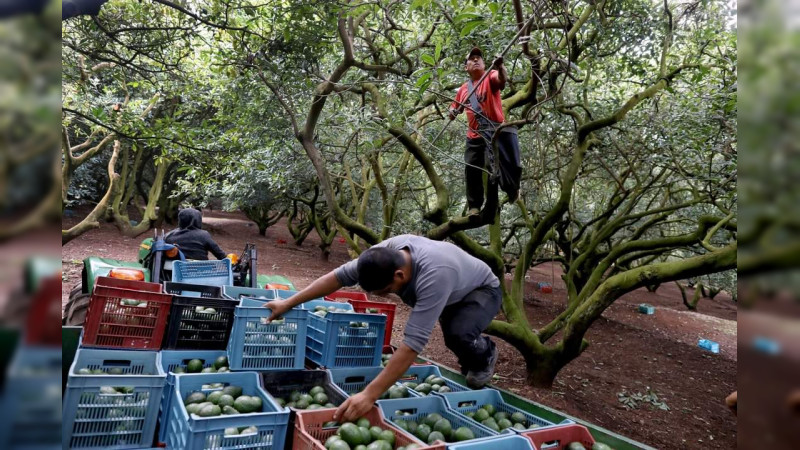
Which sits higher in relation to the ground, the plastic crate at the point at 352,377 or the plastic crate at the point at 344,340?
the plastic crate at the point at 344,340

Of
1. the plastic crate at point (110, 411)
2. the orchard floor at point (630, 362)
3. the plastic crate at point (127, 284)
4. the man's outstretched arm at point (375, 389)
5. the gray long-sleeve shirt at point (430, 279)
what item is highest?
Result: the gray long-sleeve shirt at point (430, 279)

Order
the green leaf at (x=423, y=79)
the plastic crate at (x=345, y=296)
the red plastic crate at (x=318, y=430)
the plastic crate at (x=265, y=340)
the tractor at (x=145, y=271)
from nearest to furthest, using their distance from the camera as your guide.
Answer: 1. the red plastic crate at (x=318, y=430)
2. the green leaf at (x=423, y=79)
3. the plastic crate at (x=265, y=340)
4. the tractor at (x=145, y=271)
5. the plastic crate at (x=345, y=296)

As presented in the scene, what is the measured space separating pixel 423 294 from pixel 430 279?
12 cm

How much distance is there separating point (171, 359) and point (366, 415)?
1645mm

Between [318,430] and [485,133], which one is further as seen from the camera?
[485,133]

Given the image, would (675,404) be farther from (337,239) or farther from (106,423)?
(337,239)

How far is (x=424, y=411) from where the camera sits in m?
3.52

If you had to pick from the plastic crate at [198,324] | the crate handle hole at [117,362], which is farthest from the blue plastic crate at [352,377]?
the crate handle hole at [117,362]

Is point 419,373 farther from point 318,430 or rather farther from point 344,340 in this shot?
point 318,430

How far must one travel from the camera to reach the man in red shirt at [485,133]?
4473 millimetres

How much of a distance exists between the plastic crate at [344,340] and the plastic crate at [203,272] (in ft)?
6.42

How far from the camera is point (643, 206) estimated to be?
11945 mm

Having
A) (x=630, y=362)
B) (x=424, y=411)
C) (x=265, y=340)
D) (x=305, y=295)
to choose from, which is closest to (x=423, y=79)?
(x=305, y=295)

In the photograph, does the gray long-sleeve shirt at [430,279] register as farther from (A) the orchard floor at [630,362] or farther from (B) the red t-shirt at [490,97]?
(A) the orchard floor at [630,362]
